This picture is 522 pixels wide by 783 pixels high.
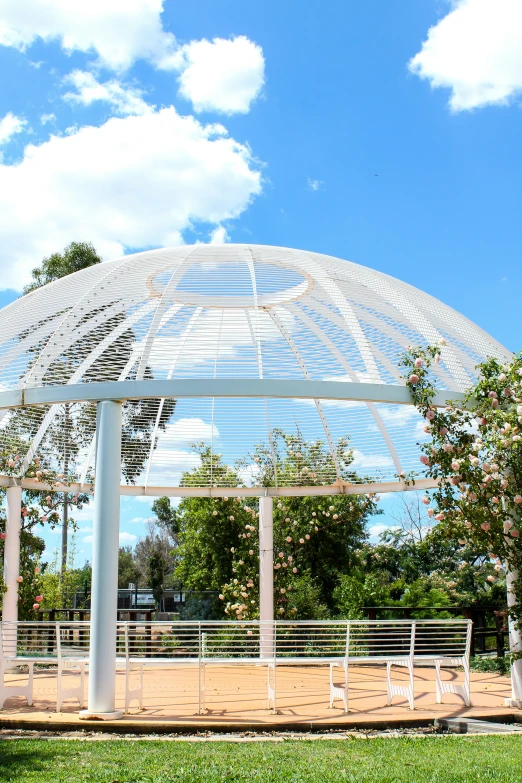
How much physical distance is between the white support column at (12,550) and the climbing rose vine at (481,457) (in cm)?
746

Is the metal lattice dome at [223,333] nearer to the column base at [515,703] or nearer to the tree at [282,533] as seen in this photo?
the tree at [282,533]

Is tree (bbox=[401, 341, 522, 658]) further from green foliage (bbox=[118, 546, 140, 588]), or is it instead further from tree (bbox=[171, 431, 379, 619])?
green foliage (bbox=[118, 546, 140, 588])

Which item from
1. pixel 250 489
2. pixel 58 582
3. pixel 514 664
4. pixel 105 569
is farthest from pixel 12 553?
pixel 58 582

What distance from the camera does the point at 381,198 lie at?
10469 mm

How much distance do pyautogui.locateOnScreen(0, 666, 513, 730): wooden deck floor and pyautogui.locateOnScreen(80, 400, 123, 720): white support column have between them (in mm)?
332

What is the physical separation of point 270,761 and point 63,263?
20.9 m

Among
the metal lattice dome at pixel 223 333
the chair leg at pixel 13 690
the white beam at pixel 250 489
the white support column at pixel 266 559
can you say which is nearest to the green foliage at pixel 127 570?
the white beam at pixel 250 489

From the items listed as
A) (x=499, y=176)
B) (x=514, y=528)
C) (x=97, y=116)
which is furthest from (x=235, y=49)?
(x=514, y=528)

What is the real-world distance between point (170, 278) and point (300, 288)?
6.32 feet

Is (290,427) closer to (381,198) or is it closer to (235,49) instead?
(381,198)

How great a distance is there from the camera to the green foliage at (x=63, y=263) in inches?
958

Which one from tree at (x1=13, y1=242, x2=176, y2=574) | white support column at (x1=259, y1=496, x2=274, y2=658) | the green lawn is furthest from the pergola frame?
white support column at (x1=259, y1=496, x2=274, y2=658)

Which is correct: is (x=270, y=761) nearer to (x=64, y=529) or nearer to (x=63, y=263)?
(x=63, y=263)

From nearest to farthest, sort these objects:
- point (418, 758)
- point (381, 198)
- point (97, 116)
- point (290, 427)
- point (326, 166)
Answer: point (418, 758), point (326, 166), point (97, 116), point (381, 198), point (290, 427)
